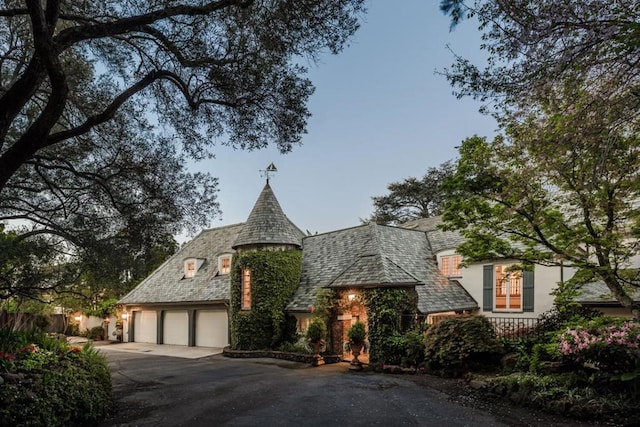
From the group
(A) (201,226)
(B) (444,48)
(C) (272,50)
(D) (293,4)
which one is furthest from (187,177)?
(B) (444,48)

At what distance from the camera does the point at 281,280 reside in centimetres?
1750

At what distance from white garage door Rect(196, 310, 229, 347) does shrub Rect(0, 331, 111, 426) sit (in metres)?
11.4

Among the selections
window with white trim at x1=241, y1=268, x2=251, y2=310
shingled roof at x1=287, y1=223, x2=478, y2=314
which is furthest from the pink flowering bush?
window with white trim at x1=241, y1=268, x2=251, y2=310

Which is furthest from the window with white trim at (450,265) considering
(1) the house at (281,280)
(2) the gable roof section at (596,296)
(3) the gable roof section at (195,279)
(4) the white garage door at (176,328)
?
(4) the white garage door at (176,328)

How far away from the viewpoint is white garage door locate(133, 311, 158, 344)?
2358cm

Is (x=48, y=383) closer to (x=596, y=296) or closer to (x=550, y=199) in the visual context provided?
(x=550, y=199)

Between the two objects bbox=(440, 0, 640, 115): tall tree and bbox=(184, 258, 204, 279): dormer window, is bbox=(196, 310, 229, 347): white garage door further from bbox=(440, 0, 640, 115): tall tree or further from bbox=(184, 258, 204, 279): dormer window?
bbox=(440, 0, 640, 115): tall tree

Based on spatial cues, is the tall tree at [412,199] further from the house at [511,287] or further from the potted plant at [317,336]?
the potted plant at [317,336]

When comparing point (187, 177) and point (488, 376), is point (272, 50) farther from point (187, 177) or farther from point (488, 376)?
point (488, 376)

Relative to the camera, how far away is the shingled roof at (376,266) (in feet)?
47.5

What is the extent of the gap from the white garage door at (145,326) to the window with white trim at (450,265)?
55.5 feet

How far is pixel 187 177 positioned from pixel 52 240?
3.70 metres

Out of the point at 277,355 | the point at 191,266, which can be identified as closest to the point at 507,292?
the point at 277,355

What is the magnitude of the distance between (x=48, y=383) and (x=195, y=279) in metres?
15.7
